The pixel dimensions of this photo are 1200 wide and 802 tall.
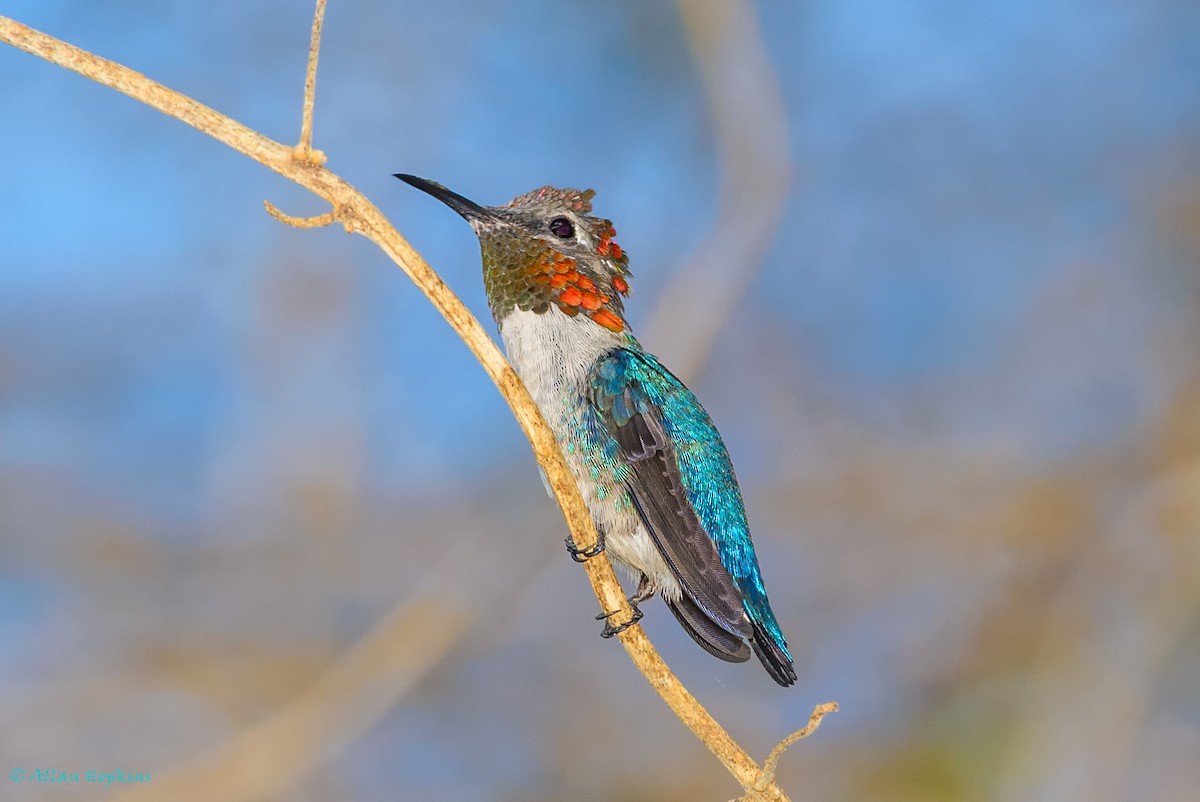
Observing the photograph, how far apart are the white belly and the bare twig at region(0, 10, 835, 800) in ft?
0.70

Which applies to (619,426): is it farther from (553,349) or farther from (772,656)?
(772,656)

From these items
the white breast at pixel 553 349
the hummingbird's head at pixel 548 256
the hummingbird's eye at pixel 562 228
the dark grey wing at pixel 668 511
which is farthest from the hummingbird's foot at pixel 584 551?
the hummingbird's eye at pixel 562 228

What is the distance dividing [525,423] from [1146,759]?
151 inches

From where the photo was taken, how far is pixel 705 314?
4.48 meters

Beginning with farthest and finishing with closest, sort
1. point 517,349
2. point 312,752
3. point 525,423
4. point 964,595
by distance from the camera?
point 964,595 < point 312,752 < point 517,349 < point 525,423

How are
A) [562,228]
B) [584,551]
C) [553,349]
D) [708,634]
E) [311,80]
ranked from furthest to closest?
1. [562,228]
2. [553,349]
3. [708,634]
4. [584,551]
5. [311,80]

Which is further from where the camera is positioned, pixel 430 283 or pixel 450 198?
pixel 450 198

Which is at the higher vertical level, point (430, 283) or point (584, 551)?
point (430, 283)

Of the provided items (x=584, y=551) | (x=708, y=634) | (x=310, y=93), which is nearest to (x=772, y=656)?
(x=708, y=634)

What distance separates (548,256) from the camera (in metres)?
2.46

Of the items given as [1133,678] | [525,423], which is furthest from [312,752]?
[1133,678]

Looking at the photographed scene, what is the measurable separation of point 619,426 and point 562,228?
53 cm

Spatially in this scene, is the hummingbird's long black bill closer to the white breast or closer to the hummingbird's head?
the hummingbird's head

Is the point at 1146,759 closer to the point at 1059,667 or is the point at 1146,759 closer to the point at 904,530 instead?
the point at 1059,667
